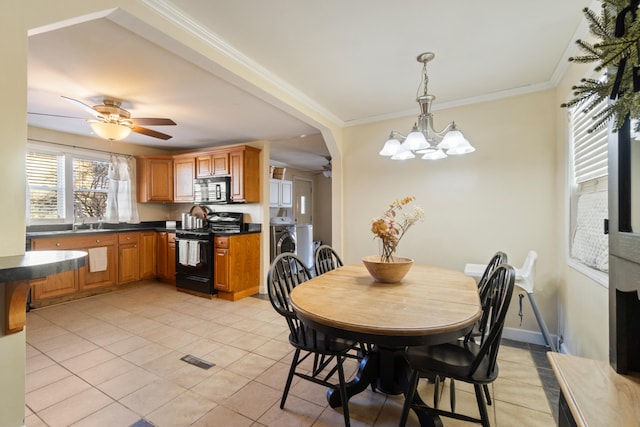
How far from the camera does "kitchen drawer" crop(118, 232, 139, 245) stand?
4.32m

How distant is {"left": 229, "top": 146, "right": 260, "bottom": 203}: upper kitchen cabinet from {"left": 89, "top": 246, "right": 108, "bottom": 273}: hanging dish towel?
6.66 feet

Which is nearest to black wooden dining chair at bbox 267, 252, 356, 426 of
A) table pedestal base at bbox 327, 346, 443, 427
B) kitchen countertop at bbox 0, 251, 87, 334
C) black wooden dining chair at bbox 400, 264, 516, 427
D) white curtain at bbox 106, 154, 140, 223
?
table pedestal base at bbox 327, 346, 443, 427

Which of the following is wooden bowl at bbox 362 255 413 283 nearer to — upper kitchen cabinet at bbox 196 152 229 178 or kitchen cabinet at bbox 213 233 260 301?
kitchen cabinet at bbox 213 233 260 301

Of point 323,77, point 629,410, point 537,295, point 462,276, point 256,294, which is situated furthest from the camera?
point 256,294

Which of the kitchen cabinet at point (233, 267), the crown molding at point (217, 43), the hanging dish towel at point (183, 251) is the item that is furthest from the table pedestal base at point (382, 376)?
the hanging dish towel at point (183, 251)

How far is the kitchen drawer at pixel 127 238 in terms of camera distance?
4.32 metres

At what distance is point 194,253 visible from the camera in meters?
4.04

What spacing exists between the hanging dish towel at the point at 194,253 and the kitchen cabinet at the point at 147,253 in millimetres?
1219

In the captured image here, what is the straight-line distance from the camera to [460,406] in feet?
5.80

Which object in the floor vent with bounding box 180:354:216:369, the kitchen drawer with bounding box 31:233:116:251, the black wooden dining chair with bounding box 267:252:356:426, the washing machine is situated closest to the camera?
the black wooden dining chair with bounding box 267:252:356:426

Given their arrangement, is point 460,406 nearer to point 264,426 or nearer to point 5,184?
point 264,426

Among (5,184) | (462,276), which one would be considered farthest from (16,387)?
(462,276)

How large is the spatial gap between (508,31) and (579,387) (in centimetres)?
208

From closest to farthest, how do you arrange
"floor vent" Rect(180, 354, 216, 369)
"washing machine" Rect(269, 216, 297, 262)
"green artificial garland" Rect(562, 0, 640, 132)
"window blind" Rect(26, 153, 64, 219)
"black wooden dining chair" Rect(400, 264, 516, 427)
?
"green artificial garland" Rect(562, 0, 640, 132), "black wooden dining chair" Rect(400, 264, 516, 427), "floor vent" Rect(180, 354, 216, 369), "window blind" Rect(26, 153, 64, 219), "washing machine" Rect(269, 216, 297, 262)
